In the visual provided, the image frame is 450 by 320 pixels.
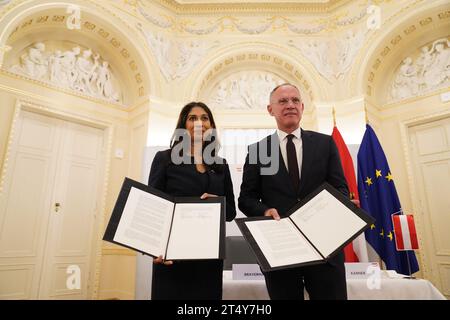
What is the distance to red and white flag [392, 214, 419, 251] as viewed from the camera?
8.09 feet

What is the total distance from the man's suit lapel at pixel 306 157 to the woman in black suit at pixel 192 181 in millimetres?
474

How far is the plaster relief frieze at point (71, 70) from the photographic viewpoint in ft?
16.7

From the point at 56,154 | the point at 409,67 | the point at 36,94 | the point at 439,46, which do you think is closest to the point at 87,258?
the point at 56,154

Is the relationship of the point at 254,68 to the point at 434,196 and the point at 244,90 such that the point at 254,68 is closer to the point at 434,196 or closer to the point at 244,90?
the point at 244,90

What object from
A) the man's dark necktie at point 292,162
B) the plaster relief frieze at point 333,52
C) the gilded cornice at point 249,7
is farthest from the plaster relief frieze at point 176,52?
the man's dark necktie at point 292,162

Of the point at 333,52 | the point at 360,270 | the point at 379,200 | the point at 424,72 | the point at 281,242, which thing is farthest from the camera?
the point at 333,52

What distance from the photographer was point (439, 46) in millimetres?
5492

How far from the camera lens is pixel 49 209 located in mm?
4953

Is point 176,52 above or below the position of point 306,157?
above

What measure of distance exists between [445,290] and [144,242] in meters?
5.39

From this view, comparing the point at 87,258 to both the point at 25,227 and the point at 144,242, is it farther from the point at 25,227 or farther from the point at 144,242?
the point at 144,242

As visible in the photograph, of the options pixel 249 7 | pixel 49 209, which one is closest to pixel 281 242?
pixel 49 209

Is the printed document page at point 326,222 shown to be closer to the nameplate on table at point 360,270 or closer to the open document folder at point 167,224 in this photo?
the open document folder at point 167,224

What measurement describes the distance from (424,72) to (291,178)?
18.2 feet
